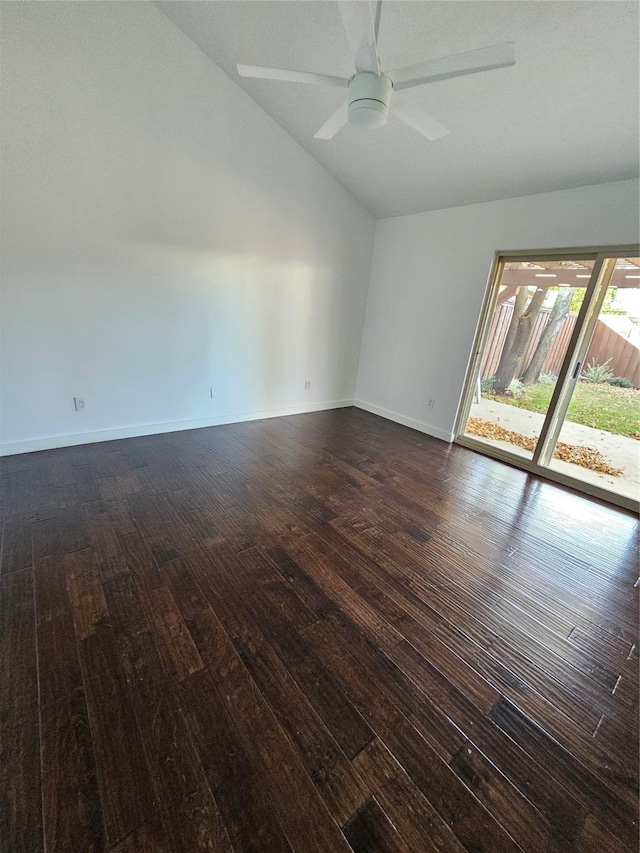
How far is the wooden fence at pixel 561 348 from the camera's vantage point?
2.85 m

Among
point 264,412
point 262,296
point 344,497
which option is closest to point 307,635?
point 344,497

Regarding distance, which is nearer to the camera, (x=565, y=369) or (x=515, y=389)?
(x=565, y=369)

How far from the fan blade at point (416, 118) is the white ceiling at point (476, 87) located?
554 mm

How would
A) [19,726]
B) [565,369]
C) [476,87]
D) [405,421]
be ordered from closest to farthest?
[19,726], [476,87], [565,369], [405,421]

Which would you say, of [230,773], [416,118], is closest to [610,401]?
[416,118]

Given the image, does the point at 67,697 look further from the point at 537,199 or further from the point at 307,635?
the point at 537,199

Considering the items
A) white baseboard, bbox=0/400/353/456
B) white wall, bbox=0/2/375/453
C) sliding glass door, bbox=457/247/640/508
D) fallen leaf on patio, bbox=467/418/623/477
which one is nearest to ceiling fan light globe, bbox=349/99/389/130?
white wall, bbox=0/2/375/453

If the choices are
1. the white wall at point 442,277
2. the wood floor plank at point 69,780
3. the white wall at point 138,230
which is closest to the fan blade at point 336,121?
the white wall at point 138,230

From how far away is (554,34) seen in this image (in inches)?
71.2

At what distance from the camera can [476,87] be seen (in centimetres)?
222

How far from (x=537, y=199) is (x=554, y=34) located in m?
1.47

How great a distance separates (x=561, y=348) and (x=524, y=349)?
358 mm

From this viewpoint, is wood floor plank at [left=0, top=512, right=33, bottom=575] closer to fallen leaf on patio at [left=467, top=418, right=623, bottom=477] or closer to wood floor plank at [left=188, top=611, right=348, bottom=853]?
wood floor plank at [left=188, top=611, right=348, bottom=853]

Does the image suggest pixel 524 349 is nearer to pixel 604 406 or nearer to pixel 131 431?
pixel 604 406
